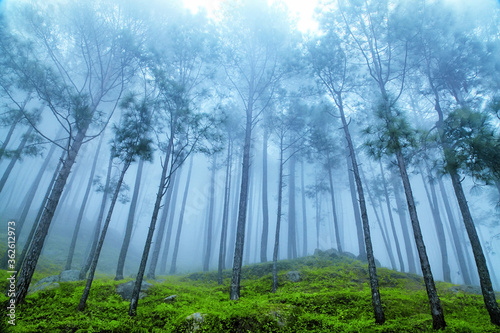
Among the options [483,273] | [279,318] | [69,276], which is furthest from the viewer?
[69,276]

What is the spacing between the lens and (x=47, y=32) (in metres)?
10.6

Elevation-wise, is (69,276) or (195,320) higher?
(69,276)

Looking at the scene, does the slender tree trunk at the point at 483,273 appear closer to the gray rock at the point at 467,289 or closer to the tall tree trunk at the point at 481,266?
the tall tree trunk at the point at 481,266

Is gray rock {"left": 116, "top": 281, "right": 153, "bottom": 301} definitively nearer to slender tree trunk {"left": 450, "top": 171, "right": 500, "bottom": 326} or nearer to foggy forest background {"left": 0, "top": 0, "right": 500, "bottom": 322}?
foggy forest background {"left": 0, "top": 0, "right": 500, "bottom": 322}

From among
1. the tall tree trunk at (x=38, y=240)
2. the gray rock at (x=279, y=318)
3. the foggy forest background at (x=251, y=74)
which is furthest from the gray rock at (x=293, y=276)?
the tall tree trunk at (x=38, y=240)

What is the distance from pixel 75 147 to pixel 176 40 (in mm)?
7841

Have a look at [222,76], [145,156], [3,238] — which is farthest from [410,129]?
[3,238]

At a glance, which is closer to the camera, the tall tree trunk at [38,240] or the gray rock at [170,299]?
the tall tree trunk at [38,240]

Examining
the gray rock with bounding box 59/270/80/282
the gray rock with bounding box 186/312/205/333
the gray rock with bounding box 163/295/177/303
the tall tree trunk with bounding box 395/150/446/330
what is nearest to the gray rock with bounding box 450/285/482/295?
the tall tree trunk with bounding box 395/150/446/330

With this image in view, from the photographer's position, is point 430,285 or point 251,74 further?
point 251,74

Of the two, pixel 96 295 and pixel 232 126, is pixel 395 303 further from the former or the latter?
pixel 232 126

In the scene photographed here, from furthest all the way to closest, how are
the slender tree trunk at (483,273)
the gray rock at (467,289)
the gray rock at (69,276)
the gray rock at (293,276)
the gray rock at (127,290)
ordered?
the gray rock at (69,276) → the gray rock at (293,276) → the gray rock at (467,289) → the gray rock at (127,290) → the slender tree trunk at (483,273)

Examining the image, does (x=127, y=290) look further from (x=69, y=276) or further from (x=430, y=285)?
(x=430, y=285)

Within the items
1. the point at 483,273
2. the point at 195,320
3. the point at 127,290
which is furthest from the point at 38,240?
the point at 483,273
